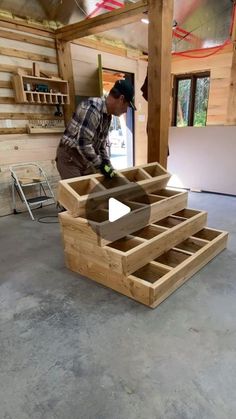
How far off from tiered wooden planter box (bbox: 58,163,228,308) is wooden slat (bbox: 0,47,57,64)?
2.34 meters

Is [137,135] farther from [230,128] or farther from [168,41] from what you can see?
[168,41]

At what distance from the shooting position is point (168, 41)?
8.23ft

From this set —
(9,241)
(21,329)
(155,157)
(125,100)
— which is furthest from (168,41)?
(21,329)

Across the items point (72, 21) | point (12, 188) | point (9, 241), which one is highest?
point (72, 21)

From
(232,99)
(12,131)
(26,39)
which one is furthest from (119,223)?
(232,99)

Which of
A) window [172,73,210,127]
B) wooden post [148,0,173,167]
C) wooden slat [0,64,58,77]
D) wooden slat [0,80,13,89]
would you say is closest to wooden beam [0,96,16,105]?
wooden slat [0,80,13,89]

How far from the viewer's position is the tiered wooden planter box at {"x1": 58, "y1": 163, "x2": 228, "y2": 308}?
5.70 ft

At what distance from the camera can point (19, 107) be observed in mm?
3520

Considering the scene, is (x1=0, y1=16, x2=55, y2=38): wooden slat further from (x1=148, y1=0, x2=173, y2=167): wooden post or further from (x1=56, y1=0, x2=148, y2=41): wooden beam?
(x1=148, y1=0, x2=173, y2=167): wooden post

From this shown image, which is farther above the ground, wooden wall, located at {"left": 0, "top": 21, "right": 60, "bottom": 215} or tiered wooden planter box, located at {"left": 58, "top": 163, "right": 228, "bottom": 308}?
wooden wall, located at {"left": 0, "top": 21, "right": 60, "bottom": 215}

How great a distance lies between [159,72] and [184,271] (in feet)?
6.19

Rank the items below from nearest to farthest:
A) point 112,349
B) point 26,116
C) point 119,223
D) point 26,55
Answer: point 112,349 < point 119,223 < point 26,55 < point 26,116

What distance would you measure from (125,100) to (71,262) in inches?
56.4

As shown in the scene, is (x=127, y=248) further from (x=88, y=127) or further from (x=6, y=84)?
(x=6, y=84)
